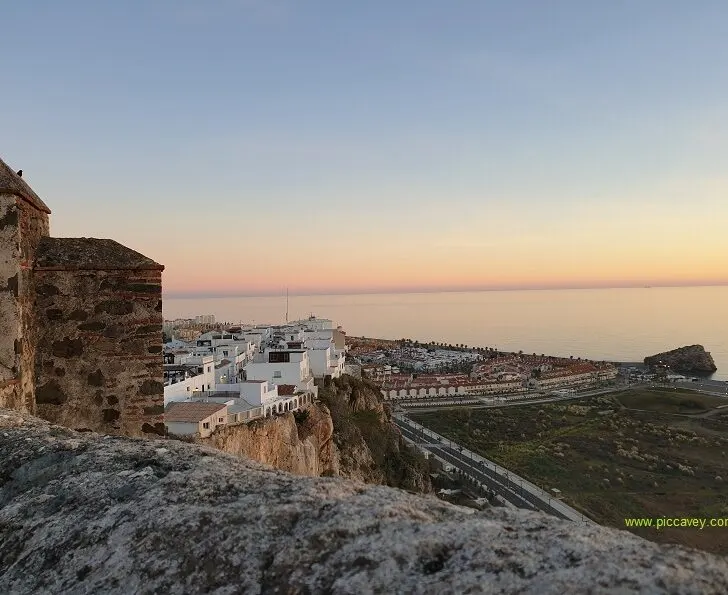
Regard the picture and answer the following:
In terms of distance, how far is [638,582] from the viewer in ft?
3.45

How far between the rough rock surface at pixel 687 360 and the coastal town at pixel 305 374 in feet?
32.8

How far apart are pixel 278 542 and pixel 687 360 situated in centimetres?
8560

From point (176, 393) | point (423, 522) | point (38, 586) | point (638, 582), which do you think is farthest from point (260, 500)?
point (176, 393)

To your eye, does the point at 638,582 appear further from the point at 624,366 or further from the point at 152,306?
the point at 624,366

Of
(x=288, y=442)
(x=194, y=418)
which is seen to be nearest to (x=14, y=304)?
(x=194, y=418)

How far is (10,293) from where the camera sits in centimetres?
396

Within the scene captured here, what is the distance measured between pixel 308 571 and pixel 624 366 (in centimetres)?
8153

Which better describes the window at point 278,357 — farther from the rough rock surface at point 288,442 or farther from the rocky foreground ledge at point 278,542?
the rocky foreground ledge at point 278,542

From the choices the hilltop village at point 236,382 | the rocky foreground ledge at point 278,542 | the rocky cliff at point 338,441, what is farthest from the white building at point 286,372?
the rocky foreground ledge at point 278,542

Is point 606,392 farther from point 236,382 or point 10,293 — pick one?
point 10,293

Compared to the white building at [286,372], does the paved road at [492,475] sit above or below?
below

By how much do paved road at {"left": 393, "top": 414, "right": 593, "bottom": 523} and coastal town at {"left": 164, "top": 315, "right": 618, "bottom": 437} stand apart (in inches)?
256

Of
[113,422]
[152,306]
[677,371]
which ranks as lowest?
[677,371]

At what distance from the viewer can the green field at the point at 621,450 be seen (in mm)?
22516
